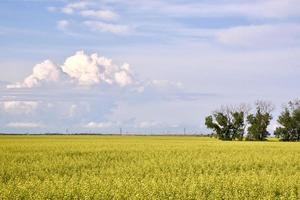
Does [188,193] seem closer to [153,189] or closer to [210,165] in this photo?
[153,189]

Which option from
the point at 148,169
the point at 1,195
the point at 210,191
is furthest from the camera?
the point at 148,169

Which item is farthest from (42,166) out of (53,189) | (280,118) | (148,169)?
(280,118)

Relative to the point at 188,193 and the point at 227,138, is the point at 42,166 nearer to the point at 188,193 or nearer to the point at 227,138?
the point at 188,193

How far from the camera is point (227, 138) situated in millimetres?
121188

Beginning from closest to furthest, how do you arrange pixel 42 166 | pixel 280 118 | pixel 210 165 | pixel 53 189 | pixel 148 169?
pixel 53 189 < pixel 148 169 < pixel 42 166 < pixel 210 165 < pixel 280 118

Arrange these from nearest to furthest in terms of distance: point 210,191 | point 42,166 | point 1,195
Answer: point 1,195 → point 210,191 → point 42,166

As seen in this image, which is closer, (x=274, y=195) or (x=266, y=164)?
(x=274, y=195)

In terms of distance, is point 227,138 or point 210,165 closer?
point 210,165

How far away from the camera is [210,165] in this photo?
102 ft

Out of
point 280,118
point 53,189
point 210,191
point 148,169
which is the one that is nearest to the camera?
point 53,189

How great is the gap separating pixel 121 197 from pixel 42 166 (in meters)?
14.3

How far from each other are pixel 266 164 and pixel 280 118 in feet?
279

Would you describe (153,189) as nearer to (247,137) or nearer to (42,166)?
(42,166)

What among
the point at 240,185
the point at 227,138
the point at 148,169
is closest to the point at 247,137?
the point at 227,138
